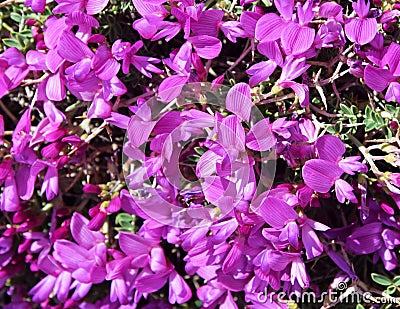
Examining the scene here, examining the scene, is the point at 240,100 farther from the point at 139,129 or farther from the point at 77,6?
the point at 77,6

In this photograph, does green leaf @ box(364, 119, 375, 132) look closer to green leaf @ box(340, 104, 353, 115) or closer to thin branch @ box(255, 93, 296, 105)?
green leaf @ box(340, 104, 353, 115)

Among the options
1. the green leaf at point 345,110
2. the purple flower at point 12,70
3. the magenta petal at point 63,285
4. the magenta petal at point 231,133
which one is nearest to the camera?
the magenta petal at point 231,133

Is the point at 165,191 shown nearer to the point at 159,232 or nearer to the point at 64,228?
the point at 159,232

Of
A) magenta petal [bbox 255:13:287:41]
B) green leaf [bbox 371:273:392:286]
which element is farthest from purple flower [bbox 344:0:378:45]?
green leaf [bbox 371:273:392:286]

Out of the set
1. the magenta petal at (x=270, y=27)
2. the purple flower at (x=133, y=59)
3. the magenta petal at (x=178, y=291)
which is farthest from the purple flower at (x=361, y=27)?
the magenta petal at (x=178, y=291)

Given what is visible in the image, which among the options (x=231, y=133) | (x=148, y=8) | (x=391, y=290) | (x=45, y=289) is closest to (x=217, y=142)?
(x=231, y=133)

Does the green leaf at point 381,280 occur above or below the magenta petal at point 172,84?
below

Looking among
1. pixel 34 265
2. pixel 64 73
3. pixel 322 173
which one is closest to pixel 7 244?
pixel 34 265

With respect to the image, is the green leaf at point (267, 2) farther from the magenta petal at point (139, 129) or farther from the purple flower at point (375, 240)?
the purple flower at point (375, 240)
